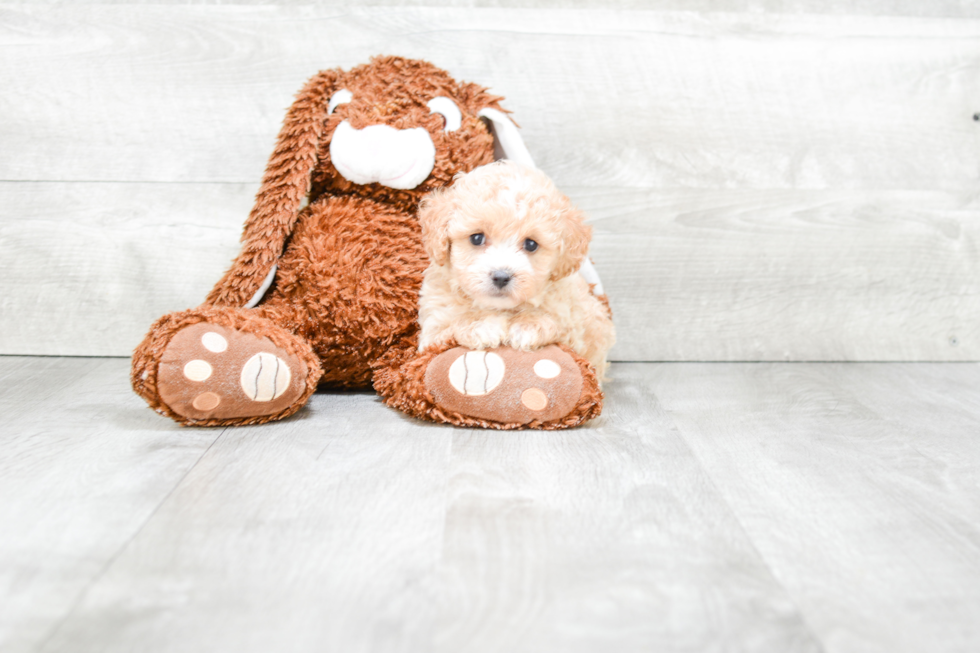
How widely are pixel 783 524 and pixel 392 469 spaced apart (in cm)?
42

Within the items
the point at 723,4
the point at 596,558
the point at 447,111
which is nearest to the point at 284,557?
the point at 596,558

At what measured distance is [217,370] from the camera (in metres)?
0.97

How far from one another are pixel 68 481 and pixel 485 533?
0.45m

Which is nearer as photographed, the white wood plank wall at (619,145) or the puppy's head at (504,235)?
the puppy's head at (504,235)

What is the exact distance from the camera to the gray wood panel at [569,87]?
1342 mm

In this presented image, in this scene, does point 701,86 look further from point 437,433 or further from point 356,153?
point 437,433

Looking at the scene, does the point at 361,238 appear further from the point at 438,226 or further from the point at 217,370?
the point at 217,370

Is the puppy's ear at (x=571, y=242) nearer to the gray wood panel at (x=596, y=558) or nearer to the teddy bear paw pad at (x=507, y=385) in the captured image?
the teddy bear paw pad at (x=507, y=385)

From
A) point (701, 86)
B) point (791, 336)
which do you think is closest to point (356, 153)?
point (701, 86)

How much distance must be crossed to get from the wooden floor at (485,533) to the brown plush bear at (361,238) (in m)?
0.06

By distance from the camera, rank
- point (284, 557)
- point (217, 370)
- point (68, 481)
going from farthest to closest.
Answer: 1. point (217, 370)
2. point (68, 481)
3. point (284, 557)

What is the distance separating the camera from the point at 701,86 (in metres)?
1.39

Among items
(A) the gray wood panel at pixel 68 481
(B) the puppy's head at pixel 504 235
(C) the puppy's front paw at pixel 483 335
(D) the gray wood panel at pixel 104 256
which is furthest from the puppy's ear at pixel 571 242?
(D) the gray wood panel at pixel 104 256

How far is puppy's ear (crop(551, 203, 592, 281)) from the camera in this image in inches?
39.3
